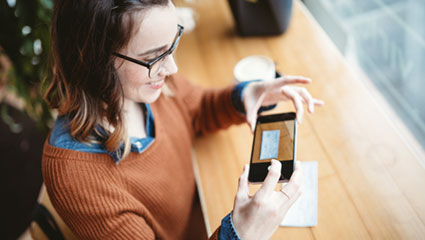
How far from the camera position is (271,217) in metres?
0.67

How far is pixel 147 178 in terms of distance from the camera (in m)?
0.89

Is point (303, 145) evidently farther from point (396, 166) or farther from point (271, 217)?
point (271, 217)

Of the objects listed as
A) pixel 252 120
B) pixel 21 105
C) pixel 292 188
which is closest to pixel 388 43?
pixel 252 120

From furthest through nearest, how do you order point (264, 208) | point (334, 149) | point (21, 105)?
1. point (21, 105)
2. point (334, 149)
3. point (264, 208)

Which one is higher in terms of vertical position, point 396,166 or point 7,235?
point 396,166

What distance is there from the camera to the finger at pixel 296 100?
34.8 inches

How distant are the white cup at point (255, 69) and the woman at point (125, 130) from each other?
0.42ft

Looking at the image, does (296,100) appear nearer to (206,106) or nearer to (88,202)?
(206,106)

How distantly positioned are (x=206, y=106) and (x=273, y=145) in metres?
0.36

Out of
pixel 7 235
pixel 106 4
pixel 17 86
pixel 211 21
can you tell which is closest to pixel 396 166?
pixel 106 4

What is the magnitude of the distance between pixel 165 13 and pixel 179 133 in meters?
0.43

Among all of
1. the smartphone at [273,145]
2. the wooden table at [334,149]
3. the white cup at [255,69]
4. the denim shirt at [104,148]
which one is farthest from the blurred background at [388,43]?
the denim shirt at [104,148]

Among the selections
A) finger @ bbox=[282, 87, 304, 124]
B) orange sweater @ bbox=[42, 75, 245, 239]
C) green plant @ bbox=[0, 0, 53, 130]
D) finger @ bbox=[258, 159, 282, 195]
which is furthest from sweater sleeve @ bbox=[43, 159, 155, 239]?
green plant @ bbox=[0, 0, 53, 130]

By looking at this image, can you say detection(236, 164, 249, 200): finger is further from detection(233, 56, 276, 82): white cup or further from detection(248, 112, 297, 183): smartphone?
detection(233, 56, 276, 82): white cup
